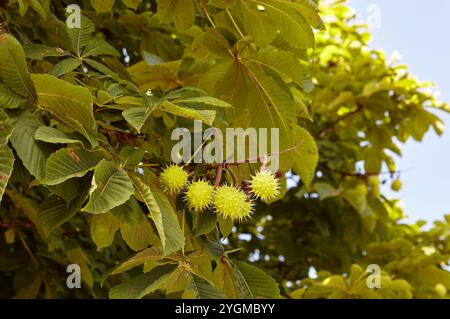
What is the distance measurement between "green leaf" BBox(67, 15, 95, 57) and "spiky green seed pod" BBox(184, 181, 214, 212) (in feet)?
1.78

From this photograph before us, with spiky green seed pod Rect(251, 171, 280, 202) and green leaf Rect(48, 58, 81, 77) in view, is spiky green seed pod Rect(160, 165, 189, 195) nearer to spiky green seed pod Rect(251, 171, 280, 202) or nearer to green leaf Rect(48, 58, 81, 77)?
spiky green seed pod Rect(251, 171, 280, 202)

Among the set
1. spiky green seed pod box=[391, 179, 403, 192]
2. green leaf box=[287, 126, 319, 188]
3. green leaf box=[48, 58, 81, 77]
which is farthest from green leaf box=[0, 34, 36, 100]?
spiky green seed pod box=[391, 179, 403, 192]

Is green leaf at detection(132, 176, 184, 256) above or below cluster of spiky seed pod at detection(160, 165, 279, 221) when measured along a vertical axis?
below

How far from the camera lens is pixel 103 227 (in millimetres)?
1649

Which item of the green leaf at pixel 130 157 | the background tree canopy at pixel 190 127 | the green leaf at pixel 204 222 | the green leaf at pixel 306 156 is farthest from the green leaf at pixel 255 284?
the green leaf at pixel 306 156

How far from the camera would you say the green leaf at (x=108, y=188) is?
1.21m

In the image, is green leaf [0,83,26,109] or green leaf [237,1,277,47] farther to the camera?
green leaf [237,1,277,47]

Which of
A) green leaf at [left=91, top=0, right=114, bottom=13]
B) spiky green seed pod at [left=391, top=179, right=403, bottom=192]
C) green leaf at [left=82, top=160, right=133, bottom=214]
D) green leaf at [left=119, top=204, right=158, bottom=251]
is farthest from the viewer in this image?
spiky green seed pod at [left=391, top=179, right=403, bottom=192]

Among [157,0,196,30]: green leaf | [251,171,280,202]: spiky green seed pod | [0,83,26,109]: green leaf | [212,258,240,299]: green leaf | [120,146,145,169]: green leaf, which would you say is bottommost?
[212,258,240,299]: green leaf

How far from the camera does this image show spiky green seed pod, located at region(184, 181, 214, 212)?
57.1 inches

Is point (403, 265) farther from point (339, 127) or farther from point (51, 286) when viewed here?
point (51, 286)

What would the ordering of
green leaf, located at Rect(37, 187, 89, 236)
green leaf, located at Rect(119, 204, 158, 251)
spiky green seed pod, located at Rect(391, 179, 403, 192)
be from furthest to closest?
spiky green seed pod, located at Rect(391, 179, 403, 192) < green leaf, located at Rect(119, 204, 158, 251) < green leaf, located at Rect(37, 187, 89, 236)

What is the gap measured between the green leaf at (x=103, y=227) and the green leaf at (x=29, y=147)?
313 millimetres

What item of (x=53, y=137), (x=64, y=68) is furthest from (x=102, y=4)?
(x=53, y=137)
